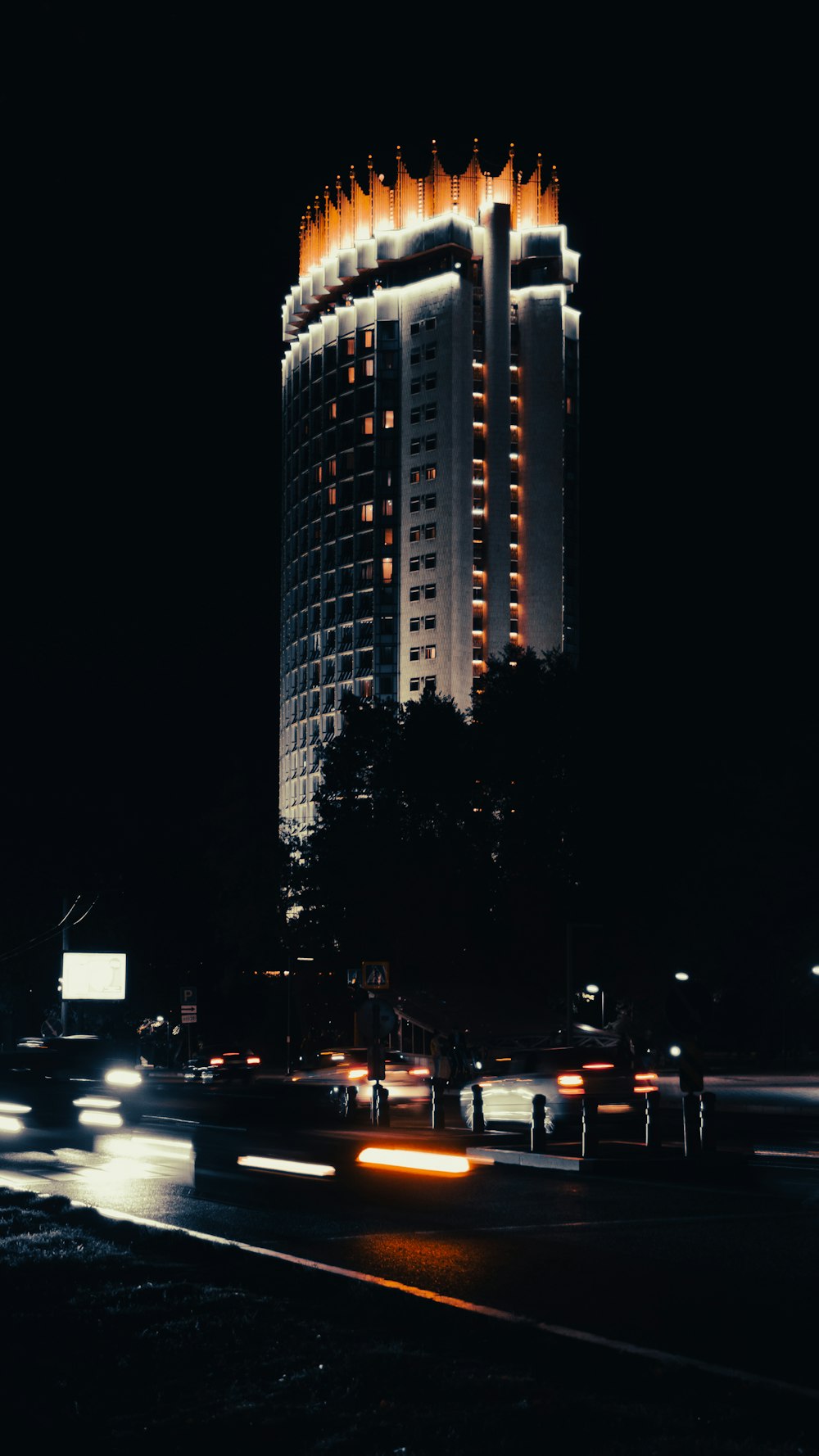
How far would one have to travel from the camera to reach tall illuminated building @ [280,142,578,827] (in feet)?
429

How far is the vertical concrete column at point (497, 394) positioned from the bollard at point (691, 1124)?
11228cm

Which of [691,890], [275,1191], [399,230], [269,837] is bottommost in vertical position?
[275,1191]

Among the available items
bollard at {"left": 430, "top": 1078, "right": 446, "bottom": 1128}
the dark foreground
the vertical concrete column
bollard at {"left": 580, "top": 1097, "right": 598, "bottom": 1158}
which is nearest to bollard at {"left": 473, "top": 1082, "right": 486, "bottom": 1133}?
bollard at {"left": 430, "top": 1078, "right": 446, "bottom": 1128}

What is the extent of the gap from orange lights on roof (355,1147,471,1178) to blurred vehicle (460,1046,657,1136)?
14.1ft

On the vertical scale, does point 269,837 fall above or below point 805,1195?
above

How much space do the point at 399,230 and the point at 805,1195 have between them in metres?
132

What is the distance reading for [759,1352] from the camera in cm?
768

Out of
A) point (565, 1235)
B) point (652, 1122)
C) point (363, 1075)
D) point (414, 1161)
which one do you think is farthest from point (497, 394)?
point (565, 1235)

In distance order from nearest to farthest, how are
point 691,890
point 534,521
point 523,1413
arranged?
point 523,1413 < point 691,890 < point 534,521

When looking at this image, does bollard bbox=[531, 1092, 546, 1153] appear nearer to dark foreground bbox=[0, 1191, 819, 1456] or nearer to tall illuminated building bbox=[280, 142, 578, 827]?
dark foreground bbox=[0, 1191, 819, 1456]

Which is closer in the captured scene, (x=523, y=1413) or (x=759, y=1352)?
(x=523, y=1413)

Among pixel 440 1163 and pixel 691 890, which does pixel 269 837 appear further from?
pixel 440 1163

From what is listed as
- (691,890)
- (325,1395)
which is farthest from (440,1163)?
(691,890)

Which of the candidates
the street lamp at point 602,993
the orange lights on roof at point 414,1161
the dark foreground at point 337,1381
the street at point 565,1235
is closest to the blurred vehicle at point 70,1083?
the orange lights on roof at point 414,1161
